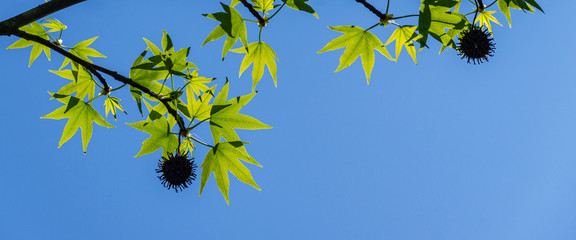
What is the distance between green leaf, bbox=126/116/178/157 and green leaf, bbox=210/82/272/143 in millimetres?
161

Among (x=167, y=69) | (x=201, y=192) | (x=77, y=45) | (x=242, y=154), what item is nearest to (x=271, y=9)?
(x=167, y=69)

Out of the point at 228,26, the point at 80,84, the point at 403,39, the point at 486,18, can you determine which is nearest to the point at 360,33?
the point at 403,39

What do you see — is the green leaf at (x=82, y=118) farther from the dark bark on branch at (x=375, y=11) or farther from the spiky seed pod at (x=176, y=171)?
the dark bark on branch at (x=375, y=11)

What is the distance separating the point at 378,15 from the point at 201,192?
90 cm

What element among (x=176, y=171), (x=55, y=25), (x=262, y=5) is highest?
(x=55, y=25)

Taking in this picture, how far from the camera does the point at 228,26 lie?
1358mm

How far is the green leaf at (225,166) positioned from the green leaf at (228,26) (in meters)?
0.33

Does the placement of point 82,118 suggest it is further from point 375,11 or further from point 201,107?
point 375,11

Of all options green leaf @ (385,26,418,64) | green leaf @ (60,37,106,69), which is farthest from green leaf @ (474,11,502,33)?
green leaf @ (60,37,106,69)

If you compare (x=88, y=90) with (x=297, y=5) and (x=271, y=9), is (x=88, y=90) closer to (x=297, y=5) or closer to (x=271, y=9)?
(x=271, y=9)

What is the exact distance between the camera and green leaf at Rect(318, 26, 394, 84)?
62.1 inches

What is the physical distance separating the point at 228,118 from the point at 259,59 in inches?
11.1

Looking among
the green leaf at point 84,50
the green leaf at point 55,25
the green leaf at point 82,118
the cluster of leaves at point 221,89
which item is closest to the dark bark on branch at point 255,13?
the cluster of leaves at point 221,89

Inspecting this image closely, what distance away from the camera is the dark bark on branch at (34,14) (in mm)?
1164
